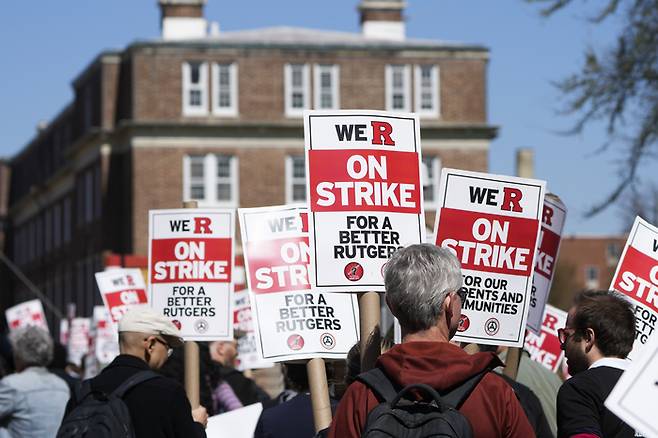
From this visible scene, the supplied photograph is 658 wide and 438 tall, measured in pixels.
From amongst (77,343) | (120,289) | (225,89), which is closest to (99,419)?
(120,289)

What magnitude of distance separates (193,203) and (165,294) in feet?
2.21

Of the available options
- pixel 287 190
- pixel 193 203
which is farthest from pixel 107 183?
pixel 193 203

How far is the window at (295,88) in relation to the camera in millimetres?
63812

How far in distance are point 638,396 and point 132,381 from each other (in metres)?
3.41

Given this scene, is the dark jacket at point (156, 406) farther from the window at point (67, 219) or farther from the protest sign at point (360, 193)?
the window at point (67, 219)

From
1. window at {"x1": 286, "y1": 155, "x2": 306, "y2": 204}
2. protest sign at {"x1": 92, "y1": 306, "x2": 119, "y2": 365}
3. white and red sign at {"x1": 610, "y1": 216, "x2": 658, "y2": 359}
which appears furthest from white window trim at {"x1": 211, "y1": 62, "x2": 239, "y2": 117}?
white and red sign at {"x1": 610, "y1": 216, "x2": 658, "y2": 359}

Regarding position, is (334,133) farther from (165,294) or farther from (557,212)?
(165,294)

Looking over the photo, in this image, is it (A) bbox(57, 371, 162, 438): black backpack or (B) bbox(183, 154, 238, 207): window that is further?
(B) bbox(183, 154, 238, 207): window

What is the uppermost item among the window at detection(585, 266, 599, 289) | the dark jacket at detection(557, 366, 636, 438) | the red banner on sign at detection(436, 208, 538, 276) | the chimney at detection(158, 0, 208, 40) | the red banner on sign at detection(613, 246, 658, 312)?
the chimney at detection(158, 0, 208, 40)

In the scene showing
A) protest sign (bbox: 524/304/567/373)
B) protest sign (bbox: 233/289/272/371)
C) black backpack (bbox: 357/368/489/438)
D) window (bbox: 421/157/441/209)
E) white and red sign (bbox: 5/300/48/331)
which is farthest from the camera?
window (bbox: 421/157/441/209)

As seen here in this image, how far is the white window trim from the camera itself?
6300 cm

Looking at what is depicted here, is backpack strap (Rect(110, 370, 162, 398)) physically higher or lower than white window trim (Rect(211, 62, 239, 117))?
lower

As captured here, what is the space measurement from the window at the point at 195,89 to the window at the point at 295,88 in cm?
321

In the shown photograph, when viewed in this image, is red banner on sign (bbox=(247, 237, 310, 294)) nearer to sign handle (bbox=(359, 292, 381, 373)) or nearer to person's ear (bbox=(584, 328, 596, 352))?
sign handle (bbox=(359, 292, 381, 373))
